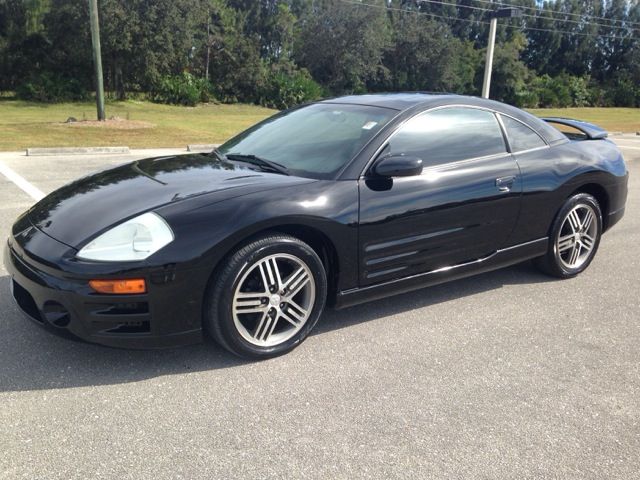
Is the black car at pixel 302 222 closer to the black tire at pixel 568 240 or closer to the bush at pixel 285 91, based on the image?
the black tire at pixel 568 240

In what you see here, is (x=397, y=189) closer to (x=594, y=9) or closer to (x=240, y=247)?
(x=240, y=247)

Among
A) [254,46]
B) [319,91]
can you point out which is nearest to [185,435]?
[319,91]

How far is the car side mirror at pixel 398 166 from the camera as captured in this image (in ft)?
11.0

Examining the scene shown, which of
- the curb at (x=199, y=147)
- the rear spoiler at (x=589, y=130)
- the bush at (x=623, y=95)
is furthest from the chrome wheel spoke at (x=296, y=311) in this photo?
the bush at (x=623, y=95)

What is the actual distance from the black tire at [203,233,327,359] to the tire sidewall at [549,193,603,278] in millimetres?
2156

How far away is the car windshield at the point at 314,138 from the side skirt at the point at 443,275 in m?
0.75

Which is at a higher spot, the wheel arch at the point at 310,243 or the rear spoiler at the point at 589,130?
the rear spoiler at the point at 589,130

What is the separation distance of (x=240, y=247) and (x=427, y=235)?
4.20 ft

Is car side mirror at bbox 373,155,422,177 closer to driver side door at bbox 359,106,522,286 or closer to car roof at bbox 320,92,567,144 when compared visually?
driver side door at bbox 359,106,522,286

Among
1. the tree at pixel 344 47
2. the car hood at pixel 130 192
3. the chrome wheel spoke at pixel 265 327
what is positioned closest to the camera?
the car hood at pixel 130 192

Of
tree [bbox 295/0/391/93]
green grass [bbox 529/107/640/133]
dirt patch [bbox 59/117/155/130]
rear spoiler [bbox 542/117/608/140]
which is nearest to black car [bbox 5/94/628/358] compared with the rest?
rear spoiler [bbox 542/117/608/140]

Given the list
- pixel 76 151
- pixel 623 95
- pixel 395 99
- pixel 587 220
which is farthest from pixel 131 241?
pixel 623 95

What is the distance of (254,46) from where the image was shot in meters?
41.7

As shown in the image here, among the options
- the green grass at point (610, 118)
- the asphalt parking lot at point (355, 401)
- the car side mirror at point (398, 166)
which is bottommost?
the green grass at point (610, 118)
